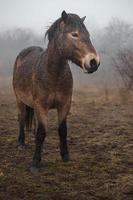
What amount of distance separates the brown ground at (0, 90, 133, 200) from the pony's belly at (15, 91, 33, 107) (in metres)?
0.84

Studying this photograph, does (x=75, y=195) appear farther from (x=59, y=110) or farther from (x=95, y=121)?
(x=95, y=121)

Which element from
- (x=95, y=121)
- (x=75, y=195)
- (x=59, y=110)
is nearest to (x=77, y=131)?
(x=95, y=121)

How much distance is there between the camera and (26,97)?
6449 mm

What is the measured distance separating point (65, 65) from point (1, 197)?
2034mm

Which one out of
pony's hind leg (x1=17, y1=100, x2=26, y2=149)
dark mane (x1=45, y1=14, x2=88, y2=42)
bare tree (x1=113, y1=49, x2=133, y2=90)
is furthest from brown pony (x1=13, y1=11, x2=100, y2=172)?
bare tree (x1=113, y1=49, x2=133, y2=90)

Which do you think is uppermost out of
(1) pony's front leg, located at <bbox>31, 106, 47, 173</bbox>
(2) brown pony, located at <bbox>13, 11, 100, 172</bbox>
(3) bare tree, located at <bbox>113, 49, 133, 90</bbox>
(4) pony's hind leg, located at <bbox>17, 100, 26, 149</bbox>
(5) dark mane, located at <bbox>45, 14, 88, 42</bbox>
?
(5) dark mane, located at <bbox>45, 14, 88, 42</bbox>

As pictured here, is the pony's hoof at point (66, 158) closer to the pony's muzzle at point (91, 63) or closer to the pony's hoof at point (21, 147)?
the pony's hoof at point (21, 147)

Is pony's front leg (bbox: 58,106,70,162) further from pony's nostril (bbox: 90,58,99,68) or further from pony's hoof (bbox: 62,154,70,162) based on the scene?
pony's nostril (bbox: 90,58,99,68)

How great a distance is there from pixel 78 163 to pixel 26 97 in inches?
52.5

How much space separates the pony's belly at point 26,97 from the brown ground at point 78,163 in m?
0.84

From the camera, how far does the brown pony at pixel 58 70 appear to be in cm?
507

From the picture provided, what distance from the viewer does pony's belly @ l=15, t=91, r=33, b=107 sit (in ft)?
20.5

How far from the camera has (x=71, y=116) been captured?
1023 centimetres

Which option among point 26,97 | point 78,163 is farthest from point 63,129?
point 26,97
